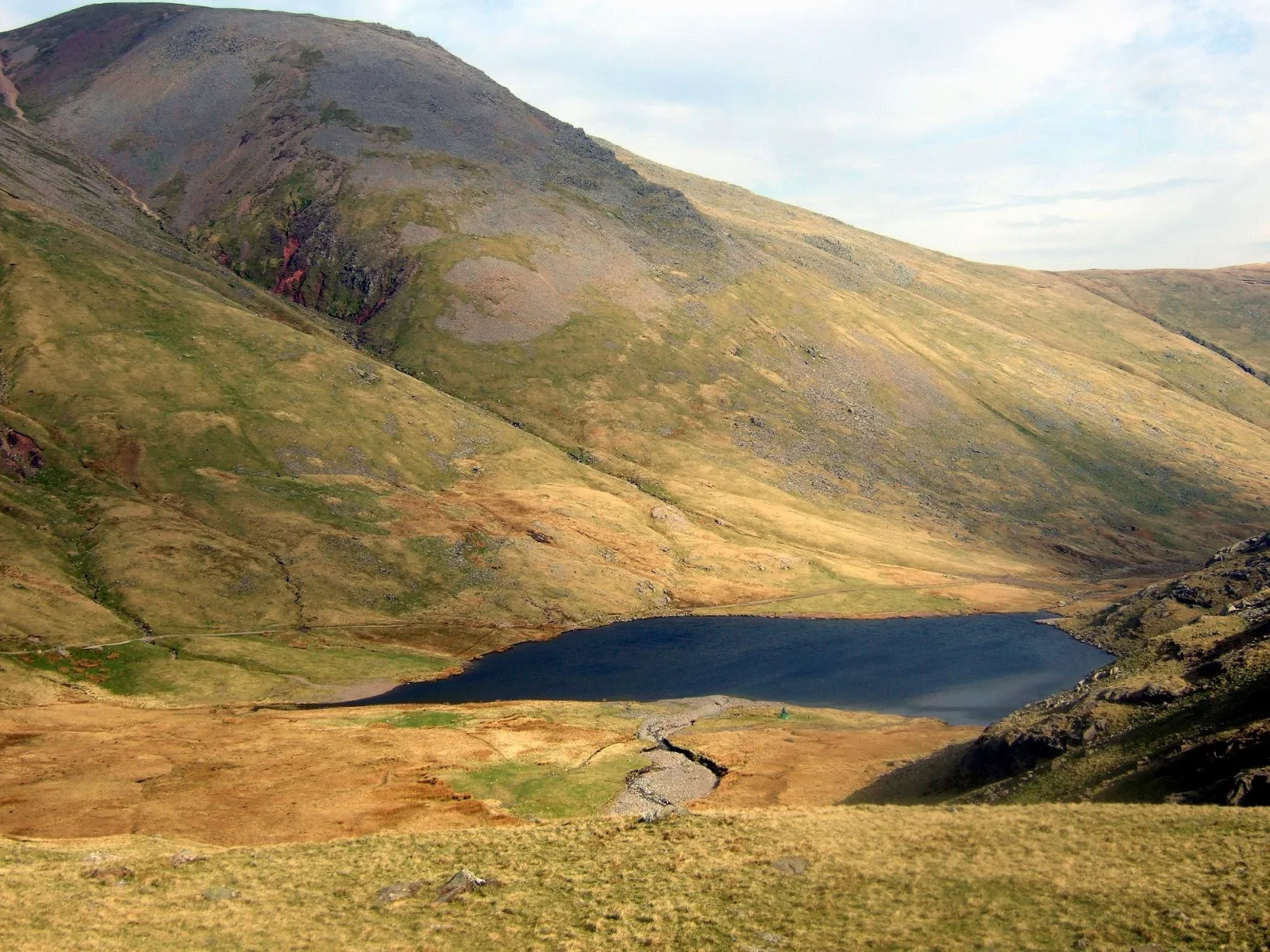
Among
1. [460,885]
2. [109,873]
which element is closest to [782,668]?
[460,885]

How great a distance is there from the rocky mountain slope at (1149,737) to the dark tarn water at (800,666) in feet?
116

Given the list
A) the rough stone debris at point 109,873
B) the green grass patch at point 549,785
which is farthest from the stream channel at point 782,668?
the rough stone debris at point 109,873

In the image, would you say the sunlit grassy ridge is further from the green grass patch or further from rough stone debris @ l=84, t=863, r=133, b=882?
the green grass patch

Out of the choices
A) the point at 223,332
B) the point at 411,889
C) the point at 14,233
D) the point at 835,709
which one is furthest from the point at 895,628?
the point at 14,233

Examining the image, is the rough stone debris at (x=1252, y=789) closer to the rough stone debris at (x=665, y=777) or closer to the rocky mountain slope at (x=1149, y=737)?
the rocky mountain slope at (x=1149, y=737)

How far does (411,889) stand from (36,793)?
4430cm

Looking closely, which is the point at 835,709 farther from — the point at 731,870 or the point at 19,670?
the point at 19,670

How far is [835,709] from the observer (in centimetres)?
11100

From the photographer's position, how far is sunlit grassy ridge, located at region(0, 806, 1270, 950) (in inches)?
1344

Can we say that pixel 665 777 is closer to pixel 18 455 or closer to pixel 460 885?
pixel 460 885

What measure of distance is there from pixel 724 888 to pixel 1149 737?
106 ft

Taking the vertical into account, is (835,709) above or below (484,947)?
below

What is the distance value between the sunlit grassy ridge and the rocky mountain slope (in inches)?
242

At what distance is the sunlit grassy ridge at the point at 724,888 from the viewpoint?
34125 millimetres
